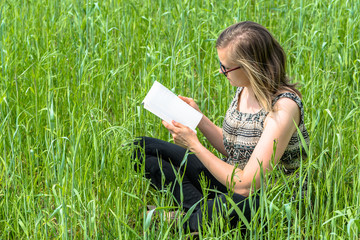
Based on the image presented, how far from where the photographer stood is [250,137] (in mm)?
2072

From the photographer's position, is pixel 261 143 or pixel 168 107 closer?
pixel 261 143

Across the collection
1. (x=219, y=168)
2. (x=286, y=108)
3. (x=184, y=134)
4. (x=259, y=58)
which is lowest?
(x=219, y=168)

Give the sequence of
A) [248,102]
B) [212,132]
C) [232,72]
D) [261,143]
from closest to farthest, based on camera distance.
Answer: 1. [261,143]
2. [232,72]
3. [248,102]
4. [212,132]

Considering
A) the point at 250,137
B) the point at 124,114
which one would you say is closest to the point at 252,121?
the point at 250,137

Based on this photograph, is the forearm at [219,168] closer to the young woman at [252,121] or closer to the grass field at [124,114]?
the young woman at [252,121]

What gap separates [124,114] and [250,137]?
604 mm

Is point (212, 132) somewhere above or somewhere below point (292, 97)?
below

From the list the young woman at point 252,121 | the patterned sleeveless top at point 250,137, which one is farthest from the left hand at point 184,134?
the patterned sleeveless top at point 250,137

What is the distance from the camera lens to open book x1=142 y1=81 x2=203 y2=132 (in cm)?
205

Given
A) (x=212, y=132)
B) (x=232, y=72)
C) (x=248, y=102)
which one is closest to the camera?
(x=232, y=72)

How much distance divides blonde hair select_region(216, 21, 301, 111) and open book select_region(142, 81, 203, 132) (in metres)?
0.25

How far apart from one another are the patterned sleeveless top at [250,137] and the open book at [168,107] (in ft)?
0.54

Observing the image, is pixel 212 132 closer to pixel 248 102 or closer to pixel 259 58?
pixel 248 102

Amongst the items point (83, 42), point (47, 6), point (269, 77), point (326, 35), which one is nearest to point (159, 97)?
point (269, 77)
